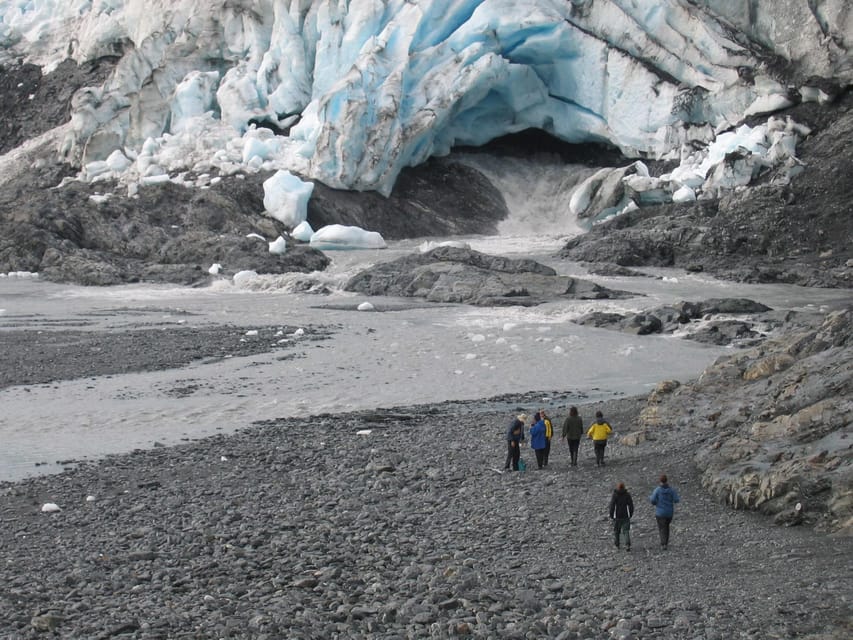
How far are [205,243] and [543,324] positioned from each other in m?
14.8

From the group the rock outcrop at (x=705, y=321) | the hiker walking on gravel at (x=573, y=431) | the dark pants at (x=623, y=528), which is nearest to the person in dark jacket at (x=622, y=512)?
the dark pants at (x=623, y=528)

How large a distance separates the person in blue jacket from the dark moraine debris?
17131 mm

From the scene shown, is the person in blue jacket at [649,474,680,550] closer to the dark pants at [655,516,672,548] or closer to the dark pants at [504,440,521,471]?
the dark pants at [655,516,672,548]

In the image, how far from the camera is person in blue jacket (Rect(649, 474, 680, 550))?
866cm

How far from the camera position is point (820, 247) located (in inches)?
1182

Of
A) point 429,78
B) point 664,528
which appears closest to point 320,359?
point 664,528

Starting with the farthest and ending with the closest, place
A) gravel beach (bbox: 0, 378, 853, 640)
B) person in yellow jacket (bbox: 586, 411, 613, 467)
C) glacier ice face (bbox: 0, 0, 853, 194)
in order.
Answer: glacier ice face (bbox: 0, 0, 853, 194) < person in yellow jacket (bbox: 586, 411, 613, 467) < gravel beach (bbox: 0, 378, 853, 640)

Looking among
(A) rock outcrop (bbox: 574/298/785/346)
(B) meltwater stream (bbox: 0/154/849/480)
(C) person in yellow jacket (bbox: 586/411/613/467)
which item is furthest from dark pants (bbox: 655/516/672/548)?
(A) rock outcrop (bbox: 574/298/785/346)

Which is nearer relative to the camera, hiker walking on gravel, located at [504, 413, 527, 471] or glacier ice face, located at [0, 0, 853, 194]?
hiker walking on gravel, located at [504, 413, 527, 471]

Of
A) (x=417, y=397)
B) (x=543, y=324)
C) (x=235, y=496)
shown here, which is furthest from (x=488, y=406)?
(x=543, y=324)

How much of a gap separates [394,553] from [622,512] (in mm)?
2071

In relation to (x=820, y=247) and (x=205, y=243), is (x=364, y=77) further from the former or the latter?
(x=820, y=247)

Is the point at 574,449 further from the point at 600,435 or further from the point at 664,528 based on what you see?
the point at 664,528

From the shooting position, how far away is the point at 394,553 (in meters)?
8.94
